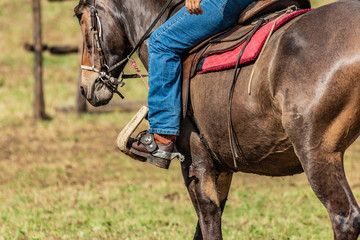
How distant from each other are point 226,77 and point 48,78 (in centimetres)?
→ 1447

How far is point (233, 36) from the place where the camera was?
4145 millimetres

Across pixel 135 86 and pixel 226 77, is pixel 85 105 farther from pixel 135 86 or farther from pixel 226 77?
pixel 226 77

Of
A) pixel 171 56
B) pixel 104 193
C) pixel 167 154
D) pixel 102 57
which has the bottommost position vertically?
pixel 104 193

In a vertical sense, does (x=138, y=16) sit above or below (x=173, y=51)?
above

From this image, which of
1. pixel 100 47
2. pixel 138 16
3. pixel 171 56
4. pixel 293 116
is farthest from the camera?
pixel 100 47

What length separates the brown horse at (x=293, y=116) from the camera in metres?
3.34

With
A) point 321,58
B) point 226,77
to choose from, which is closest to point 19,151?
point 226,77

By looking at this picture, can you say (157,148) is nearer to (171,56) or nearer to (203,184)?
(203,184)

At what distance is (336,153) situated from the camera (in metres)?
3.40

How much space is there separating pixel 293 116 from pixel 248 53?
65cm

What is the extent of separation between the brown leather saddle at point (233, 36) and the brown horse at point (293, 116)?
93mm

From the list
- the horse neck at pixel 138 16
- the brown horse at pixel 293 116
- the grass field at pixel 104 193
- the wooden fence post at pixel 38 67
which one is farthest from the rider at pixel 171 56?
the wooden fence post at pixel 38 67

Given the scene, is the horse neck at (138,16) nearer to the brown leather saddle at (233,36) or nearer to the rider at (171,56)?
the rider at (171,56)

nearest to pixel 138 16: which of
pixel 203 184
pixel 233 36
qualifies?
pixel 233 36
